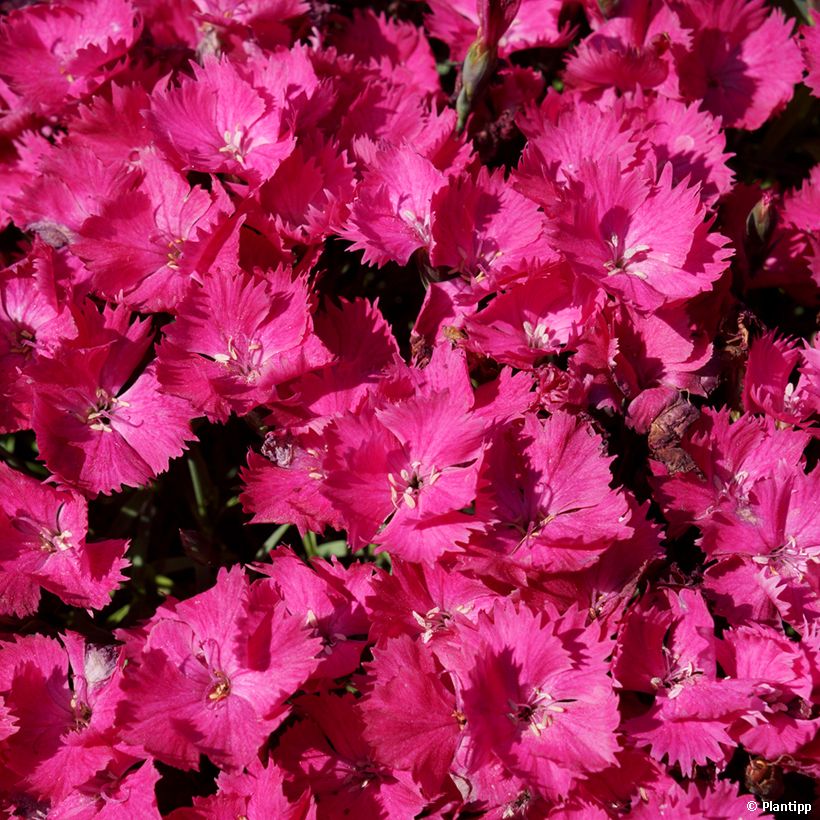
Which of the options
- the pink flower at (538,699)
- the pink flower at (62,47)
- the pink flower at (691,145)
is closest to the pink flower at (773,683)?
the pink flower at (538,699)

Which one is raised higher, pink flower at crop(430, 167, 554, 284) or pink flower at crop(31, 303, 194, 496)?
pink flower at crop(430, 167, 554, 284)

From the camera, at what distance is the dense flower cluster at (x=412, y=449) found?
4.47 ft

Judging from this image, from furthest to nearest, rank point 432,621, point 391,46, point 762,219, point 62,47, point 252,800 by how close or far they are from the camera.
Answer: point 391,46 < point 62,47 < point 762,219 < point 432,621 < point 252,800

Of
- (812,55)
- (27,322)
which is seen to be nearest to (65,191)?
(27,322)

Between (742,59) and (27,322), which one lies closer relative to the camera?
(27,322)

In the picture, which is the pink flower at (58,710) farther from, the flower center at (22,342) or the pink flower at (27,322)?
the flower center at (22,342)

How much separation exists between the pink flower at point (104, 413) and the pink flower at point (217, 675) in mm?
271

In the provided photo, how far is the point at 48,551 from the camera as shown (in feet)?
5.23

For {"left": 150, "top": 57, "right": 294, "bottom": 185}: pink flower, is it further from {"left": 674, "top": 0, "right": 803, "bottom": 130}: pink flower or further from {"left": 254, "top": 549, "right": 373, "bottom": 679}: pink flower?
{"left": 674, "top": 0, "right": 803, "bottom": 130}: pink flower

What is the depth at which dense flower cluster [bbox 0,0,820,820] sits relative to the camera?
1.36m

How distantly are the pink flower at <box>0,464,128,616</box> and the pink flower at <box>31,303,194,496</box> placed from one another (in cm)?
7

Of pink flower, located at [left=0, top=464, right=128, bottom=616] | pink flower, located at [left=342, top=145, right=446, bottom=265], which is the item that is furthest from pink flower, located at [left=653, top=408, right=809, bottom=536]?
pink flower, located at [left=0, top=464, right=128, bottom=616]

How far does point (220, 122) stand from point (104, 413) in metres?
0.64

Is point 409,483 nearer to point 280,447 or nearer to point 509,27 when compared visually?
point 280,447
